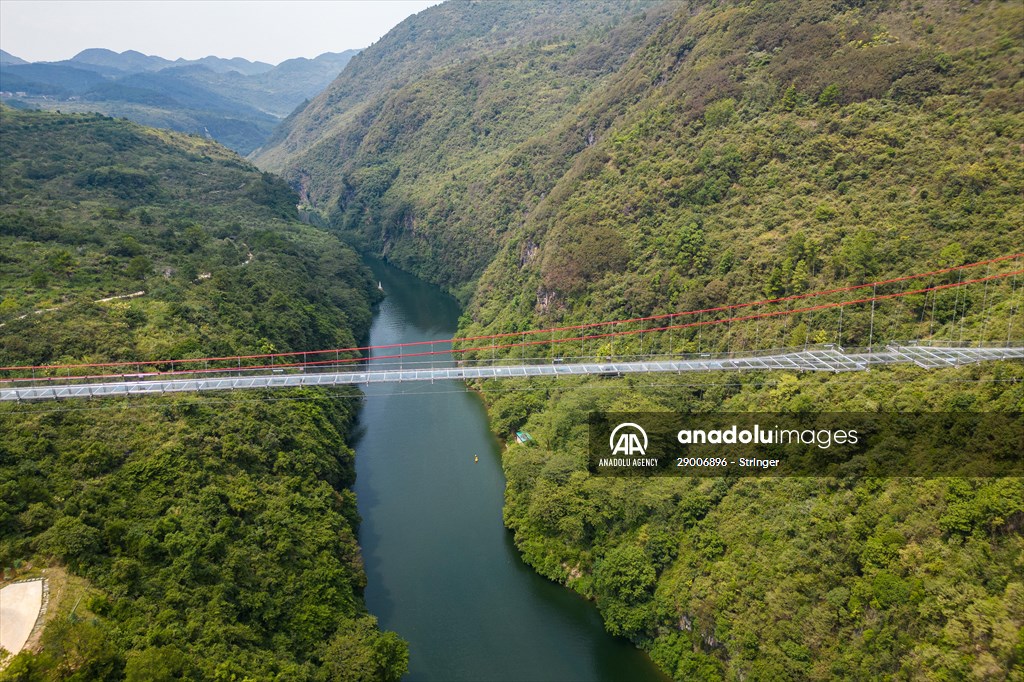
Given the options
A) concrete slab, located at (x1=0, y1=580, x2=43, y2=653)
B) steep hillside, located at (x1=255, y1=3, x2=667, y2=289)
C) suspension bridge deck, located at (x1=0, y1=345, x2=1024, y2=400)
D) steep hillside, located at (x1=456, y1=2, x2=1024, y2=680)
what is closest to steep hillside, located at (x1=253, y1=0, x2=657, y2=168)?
steep hillside, located at (x1=255, y1=3, x2=667, y2=289)

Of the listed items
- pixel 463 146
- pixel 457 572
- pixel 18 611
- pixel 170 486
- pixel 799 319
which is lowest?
pixel 457 572

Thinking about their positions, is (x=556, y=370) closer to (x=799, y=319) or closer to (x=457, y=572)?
(x=457, y=572)

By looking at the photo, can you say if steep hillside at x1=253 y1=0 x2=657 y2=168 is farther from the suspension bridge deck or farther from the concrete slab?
the concrete slab

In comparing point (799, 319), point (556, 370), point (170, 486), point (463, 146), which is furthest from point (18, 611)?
point (463, 146)

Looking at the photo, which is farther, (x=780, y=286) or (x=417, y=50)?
(x=417, y=50)

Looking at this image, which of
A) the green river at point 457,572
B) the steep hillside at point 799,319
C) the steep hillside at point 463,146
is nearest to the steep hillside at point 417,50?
the steep hillside at point 463,146

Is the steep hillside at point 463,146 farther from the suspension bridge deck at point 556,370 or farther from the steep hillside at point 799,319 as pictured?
the suspension bridge deck at point 556,370

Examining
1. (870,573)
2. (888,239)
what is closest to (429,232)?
(888,239)
